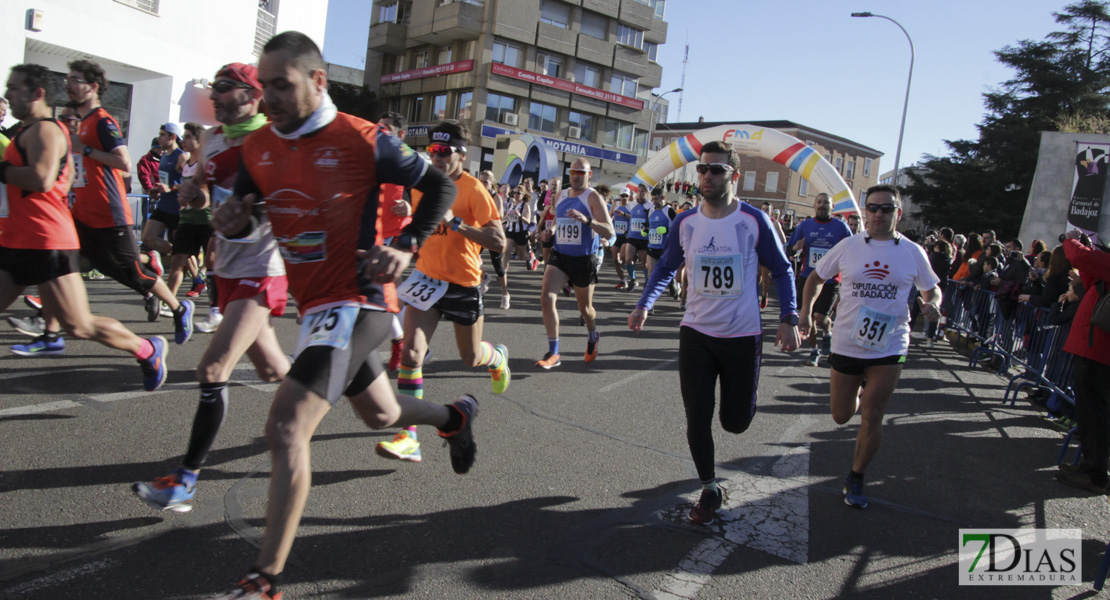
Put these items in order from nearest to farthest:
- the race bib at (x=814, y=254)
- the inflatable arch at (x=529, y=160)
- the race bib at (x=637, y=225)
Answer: the race bib at (x=814, y=254) < the race bib at (x=637, y=225) < the inflatable arch at (x=529, y=160)

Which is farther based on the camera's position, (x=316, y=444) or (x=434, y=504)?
(x=316, y=444)

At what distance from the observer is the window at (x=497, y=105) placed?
45.3m

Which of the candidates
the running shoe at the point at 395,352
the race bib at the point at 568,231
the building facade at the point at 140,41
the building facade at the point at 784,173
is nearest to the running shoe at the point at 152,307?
the race bib at the point at 568,231

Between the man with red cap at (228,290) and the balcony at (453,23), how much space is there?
144 ft

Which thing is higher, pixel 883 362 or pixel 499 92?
pixel 499 92

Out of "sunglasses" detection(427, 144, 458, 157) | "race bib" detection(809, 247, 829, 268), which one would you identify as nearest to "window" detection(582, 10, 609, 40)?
"race bib" detection(809, 247, 829, 268)

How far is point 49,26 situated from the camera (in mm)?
15180

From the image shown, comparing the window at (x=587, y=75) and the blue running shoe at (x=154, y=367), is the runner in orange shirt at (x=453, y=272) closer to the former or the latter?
the blue running shoe at (x=154, y=367)

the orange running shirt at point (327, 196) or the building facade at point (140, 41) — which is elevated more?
the building facade at point (140, 41)

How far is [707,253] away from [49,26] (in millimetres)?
16513

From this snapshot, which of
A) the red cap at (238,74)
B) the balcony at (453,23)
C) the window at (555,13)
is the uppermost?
the window at (555,13)

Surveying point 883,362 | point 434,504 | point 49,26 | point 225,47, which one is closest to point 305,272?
point 434,504

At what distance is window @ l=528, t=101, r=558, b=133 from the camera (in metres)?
46.8

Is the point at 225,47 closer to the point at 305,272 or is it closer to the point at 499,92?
the point at 305,272
